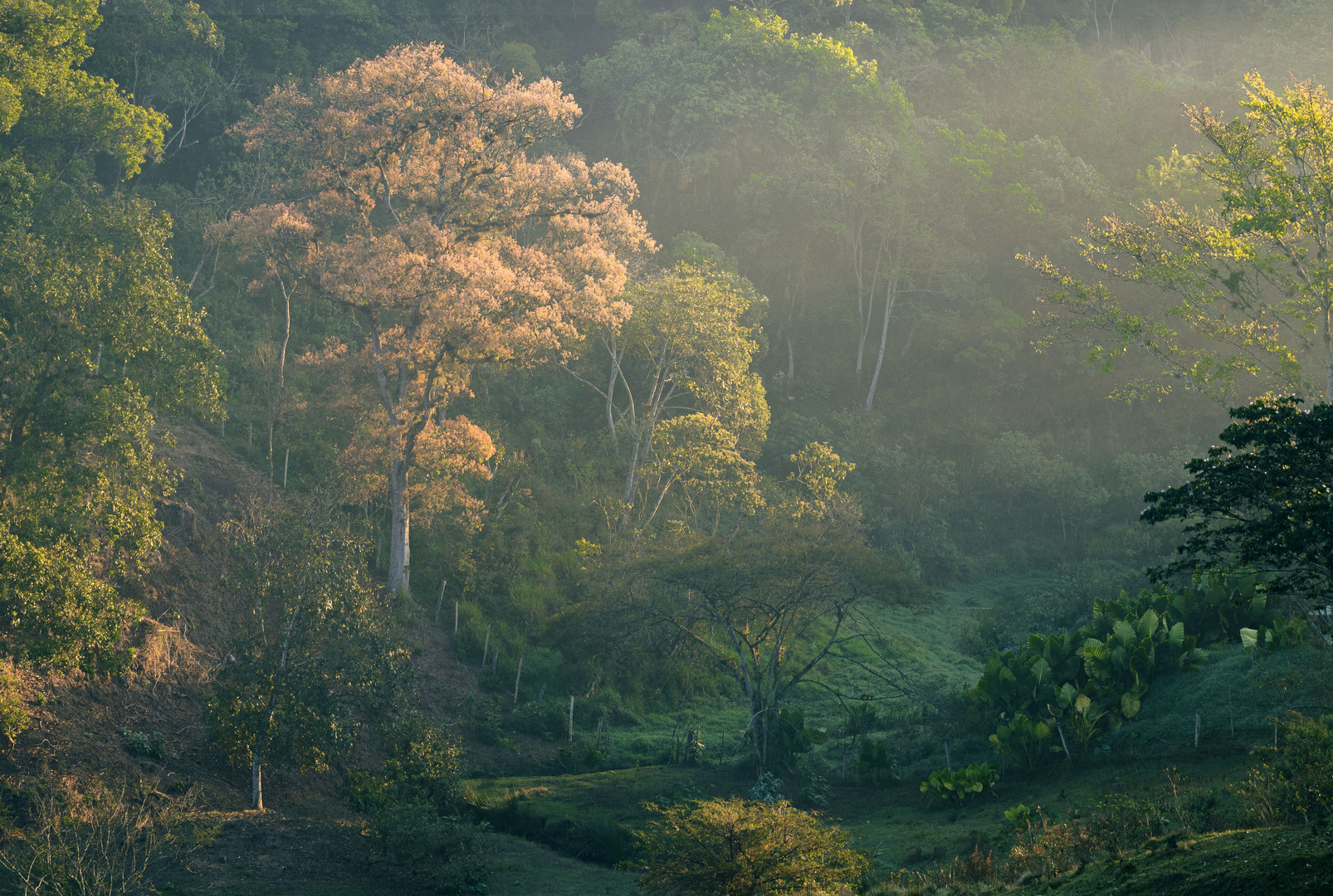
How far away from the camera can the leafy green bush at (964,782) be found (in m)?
16.4

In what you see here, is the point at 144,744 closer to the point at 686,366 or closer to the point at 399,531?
the point at 399,531

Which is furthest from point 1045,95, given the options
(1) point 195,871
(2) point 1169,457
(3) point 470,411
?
(1) point 195,871

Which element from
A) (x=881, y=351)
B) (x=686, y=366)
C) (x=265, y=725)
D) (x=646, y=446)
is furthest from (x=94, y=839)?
(x=881, y=351)

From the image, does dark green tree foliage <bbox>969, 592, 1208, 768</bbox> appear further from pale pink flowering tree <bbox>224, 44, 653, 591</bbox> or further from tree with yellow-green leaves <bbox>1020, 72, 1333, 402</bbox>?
pale pink flowering tree <bbox>224, 44, 653, 591</bbox>

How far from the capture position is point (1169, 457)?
118 feet

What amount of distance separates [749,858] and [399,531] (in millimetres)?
16185

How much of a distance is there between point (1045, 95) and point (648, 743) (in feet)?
128

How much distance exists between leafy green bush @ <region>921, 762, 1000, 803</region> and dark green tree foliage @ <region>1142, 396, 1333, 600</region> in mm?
6426

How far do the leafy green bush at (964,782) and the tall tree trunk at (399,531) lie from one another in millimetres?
14365

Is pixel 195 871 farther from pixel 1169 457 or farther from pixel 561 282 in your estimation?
pixel 1169 457

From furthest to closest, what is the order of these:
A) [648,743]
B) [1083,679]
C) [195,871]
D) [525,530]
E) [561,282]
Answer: [525,530], [561,282], [648,743], [1083,679], [195,871]

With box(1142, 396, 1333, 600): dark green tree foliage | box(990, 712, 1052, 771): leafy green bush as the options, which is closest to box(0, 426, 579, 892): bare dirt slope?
box(990, 712, 1052, 771): leafy green bush

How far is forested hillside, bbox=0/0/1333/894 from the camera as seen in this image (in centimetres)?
1545

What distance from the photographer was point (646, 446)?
31703 millimetres
